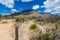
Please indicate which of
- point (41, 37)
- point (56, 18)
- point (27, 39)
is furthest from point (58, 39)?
point (56, 18)

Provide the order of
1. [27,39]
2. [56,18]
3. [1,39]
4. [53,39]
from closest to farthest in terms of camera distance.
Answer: [53,39] < [27,39] < [1,39] < [56,18]

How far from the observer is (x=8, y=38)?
13680 millimetres

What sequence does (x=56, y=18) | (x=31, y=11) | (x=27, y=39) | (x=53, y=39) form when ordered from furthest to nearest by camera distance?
(x=31, y=11) < (x=56, y=18) < (x=27, y=39) < (x=53, y=39)

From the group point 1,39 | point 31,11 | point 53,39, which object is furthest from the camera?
point 31,11

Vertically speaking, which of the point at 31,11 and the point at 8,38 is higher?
the point at 31,11

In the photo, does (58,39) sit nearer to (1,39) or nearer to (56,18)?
(1,39)

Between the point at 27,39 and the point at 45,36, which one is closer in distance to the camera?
the point at 45,36

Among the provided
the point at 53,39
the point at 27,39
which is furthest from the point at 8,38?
the point at 53,39

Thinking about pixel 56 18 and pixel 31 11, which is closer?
pixel 56 18

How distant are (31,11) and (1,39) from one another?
8451cm

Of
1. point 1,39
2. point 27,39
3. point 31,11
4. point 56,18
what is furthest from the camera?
point 31,11

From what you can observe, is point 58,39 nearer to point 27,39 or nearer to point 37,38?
point 37,38

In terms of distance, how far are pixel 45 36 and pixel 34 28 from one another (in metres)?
3.32

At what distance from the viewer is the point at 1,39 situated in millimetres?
13312
